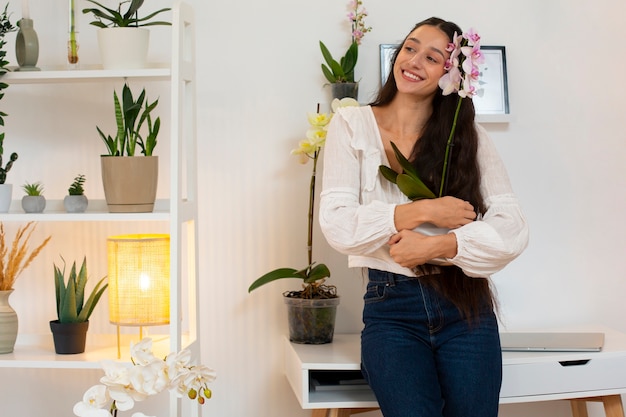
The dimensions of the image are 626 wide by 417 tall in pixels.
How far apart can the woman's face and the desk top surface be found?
0.69m

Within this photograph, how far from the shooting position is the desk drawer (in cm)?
208

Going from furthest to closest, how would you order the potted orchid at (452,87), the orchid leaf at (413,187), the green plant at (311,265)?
the green plant at (311,265) → the orchid leaf at (413,187) → the potted orchid at (452,87)

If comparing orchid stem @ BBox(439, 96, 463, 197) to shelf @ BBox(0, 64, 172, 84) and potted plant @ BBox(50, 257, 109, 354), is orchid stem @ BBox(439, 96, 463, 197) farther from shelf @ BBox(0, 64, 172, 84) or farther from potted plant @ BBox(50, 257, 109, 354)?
potted plant @ BBox(50, 257, 109, 354)

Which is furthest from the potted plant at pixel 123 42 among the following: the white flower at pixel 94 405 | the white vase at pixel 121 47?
the white flower at pixel 94 405

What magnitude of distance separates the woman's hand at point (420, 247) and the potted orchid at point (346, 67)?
687 millimetres

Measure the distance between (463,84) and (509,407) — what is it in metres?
1.24

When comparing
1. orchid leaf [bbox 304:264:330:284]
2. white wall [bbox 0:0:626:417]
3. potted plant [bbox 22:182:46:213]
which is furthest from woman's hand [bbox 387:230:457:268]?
potted plant [bbox 22:182:46:213]

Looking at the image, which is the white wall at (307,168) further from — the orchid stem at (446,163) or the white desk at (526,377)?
the orchid stem at (446,163)

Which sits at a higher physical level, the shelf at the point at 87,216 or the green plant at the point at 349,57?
the green plant at the point at 349,57

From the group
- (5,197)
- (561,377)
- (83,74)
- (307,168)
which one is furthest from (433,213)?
(5,197)

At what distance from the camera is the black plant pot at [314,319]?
7.52 ft

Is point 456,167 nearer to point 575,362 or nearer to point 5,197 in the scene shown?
point 575,362

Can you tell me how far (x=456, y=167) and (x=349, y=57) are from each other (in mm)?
596

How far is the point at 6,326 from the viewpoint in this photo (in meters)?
2.12
